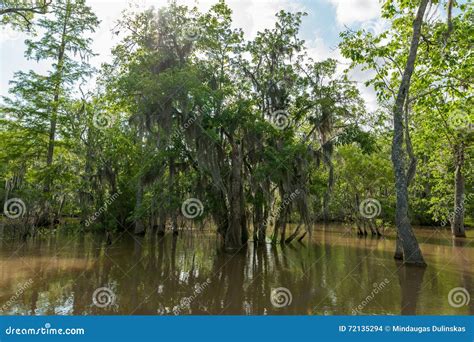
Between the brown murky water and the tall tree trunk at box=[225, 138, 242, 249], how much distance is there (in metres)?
0.81

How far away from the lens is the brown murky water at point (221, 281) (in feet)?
24.0

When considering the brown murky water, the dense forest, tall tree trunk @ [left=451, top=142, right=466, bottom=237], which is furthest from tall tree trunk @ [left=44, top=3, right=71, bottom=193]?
tall tree trunk @ [left=451, top=142, right=466, bottom=237]

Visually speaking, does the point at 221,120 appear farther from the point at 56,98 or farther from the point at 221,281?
the point at 56,98

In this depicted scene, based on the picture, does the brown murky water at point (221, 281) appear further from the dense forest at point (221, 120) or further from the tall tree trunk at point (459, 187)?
the tall tree trunk at point (459, 187)

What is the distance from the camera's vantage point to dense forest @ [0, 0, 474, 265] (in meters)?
13.1

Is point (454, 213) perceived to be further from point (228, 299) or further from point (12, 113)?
point (12, 113)

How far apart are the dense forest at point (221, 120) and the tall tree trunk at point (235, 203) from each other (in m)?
0.06


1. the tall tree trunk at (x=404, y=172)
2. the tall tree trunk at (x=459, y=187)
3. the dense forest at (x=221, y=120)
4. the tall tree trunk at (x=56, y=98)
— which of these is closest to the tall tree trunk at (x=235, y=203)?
the dense forest at (x=221, y=120)

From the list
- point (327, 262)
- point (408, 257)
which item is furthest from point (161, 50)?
point (408, 257)

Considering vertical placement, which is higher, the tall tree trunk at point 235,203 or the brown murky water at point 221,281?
the tall tree trunk at point 235,203

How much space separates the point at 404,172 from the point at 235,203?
7258 mm

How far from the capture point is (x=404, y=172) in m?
13.0

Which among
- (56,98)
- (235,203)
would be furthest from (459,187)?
(56,98)

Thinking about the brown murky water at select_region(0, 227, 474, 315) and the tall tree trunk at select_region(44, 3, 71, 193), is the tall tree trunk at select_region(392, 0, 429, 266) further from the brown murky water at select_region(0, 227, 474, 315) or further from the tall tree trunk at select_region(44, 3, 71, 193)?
the tall tree trunk at select_region(44, 3, 71, 193)
